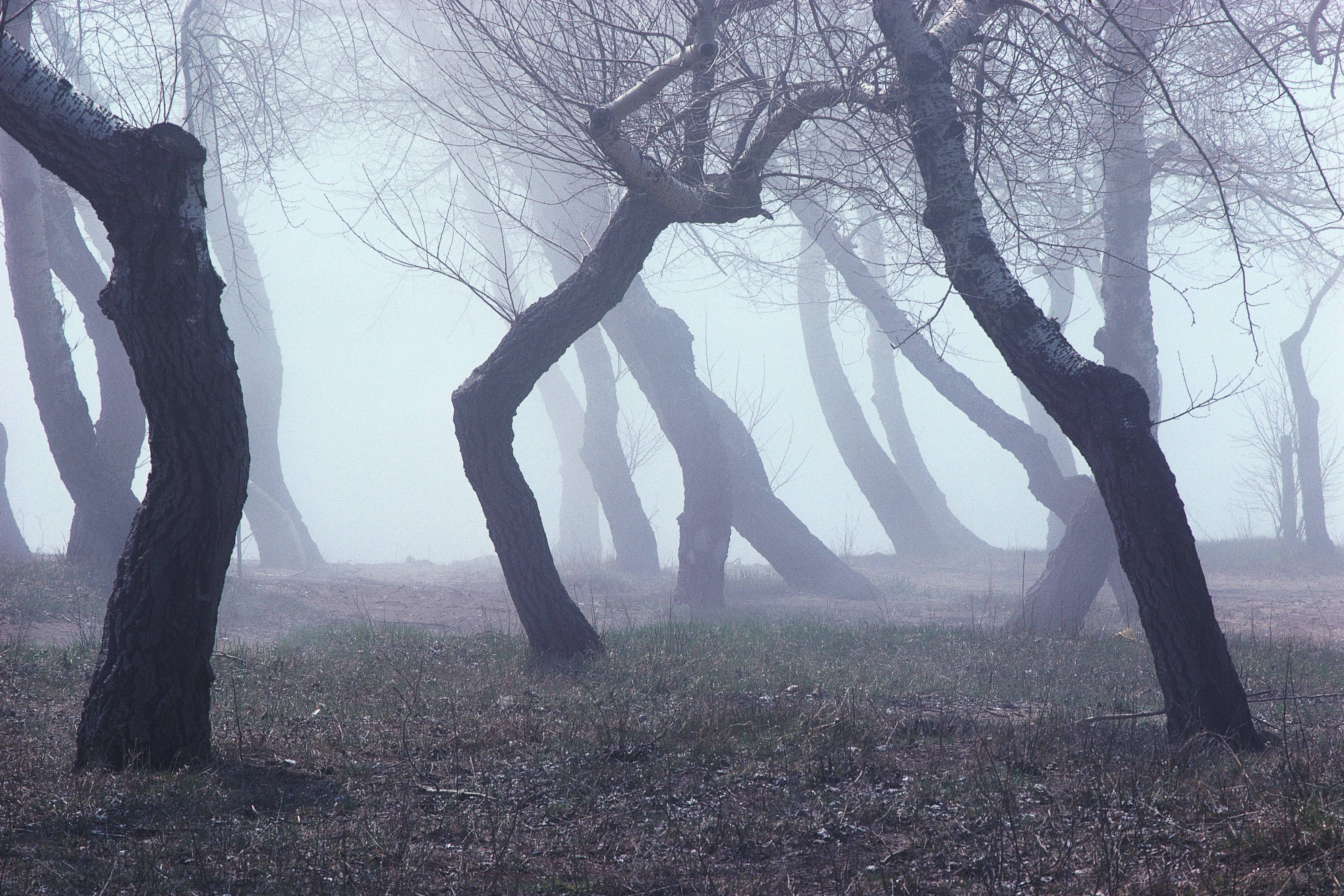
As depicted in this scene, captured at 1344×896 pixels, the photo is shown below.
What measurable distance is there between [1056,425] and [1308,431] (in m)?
6.34

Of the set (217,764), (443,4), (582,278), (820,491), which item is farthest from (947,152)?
(820,491)

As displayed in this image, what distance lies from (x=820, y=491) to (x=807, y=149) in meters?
76.4

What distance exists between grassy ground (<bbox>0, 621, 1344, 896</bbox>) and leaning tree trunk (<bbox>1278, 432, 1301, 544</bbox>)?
17437mm

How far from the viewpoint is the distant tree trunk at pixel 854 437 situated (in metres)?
22.0

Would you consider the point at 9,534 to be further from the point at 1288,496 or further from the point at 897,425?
the point at 1288,496

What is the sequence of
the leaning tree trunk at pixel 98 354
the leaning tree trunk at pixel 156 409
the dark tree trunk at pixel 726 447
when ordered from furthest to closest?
the dark tree trunk at pixel 726 447 < the leaning tree trunk at pixel 98 354 < the leaning tree trunk at pixel 156 409

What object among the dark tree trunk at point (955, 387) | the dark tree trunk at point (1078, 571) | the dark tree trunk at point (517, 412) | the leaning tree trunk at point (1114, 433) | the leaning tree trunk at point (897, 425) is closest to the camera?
the leaning tree trunk at point (1114, 433)

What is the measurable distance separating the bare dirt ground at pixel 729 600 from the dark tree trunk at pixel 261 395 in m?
1.81

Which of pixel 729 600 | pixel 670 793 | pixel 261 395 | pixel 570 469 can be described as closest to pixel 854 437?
pixel 729 600

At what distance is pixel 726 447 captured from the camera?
1709cm

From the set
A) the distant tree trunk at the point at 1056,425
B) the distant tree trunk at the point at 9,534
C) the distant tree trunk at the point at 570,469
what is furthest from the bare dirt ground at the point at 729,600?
the distant tree trunk at the point at 570,469

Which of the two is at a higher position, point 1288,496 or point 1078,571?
point 1288,496

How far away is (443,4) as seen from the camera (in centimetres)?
779

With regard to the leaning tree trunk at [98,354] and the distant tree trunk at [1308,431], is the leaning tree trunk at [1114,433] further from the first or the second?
the distant tree trunk at [1308,431]
